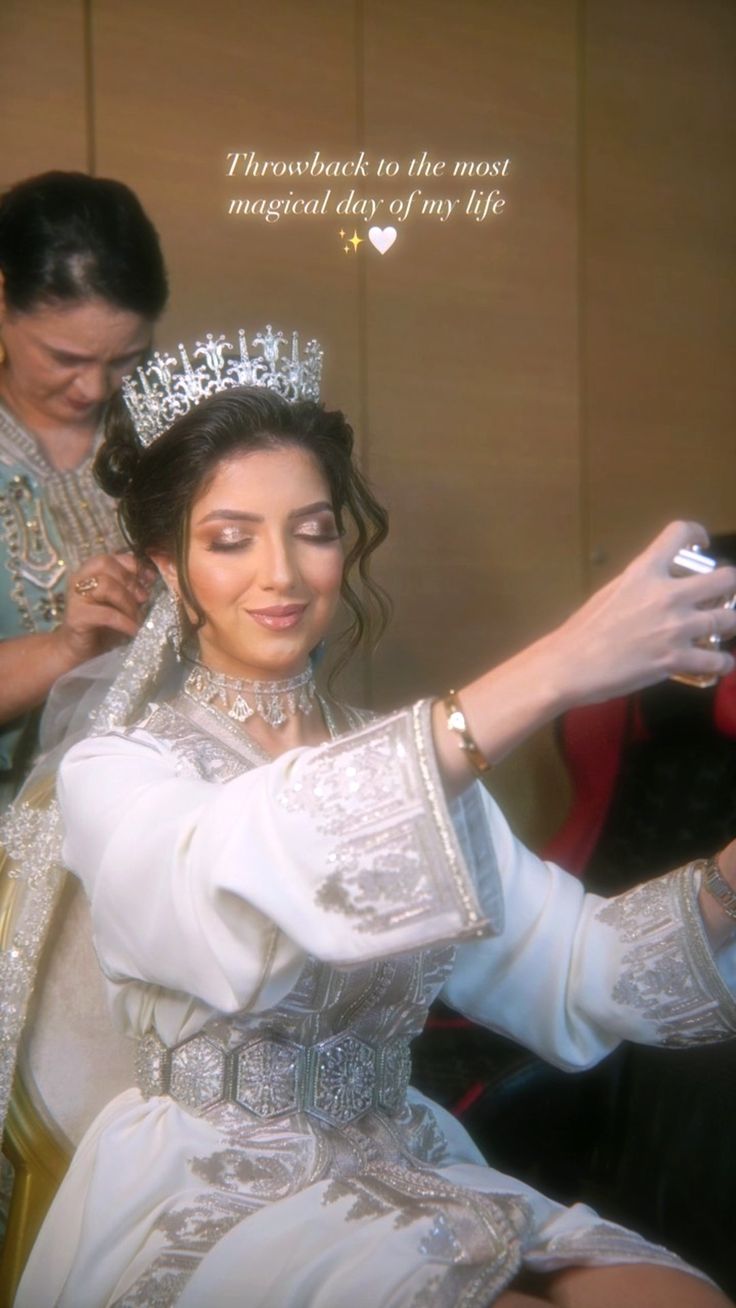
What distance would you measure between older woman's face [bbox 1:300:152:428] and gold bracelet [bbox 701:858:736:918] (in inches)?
26.3

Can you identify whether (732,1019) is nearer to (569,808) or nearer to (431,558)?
(569,808)

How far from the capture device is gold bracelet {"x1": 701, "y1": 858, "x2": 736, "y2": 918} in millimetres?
839

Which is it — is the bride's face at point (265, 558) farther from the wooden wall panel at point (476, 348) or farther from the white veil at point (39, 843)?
the wooden wall panel at point (476, 348)

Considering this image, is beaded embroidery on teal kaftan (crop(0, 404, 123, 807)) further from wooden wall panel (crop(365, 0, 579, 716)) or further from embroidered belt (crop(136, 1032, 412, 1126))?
embroidered belt (crop(136, 1032, 412, 1126))

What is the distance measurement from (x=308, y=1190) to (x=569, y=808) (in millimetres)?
415

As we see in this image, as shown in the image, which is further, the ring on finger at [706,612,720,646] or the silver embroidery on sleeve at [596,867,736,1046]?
the silver embroidery on sleeve at [596,867,736,1046]

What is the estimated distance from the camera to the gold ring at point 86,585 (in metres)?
1.00

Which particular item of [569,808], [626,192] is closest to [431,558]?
[569,808]

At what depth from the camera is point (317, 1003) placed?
84 centimetres

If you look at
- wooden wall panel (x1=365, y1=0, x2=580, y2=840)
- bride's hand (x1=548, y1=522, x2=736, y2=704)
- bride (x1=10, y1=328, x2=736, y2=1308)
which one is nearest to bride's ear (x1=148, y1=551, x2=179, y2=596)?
bride (x1=10, y1=328, x2=736, y2=1308)

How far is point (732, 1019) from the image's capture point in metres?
0.84

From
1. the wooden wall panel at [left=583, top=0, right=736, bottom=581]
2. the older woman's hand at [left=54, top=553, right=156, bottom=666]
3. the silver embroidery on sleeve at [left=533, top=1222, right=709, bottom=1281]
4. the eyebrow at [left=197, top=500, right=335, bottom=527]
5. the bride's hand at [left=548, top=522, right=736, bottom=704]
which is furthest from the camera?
the wooden wall panel at [left=583, top=0, right=736, bottom=581]

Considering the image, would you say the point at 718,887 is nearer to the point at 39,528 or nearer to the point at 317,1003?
the point at 317,1003

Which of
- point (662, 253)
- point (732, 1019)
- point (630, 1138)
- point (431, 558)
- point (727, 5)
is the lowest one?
point (630, 1138)
